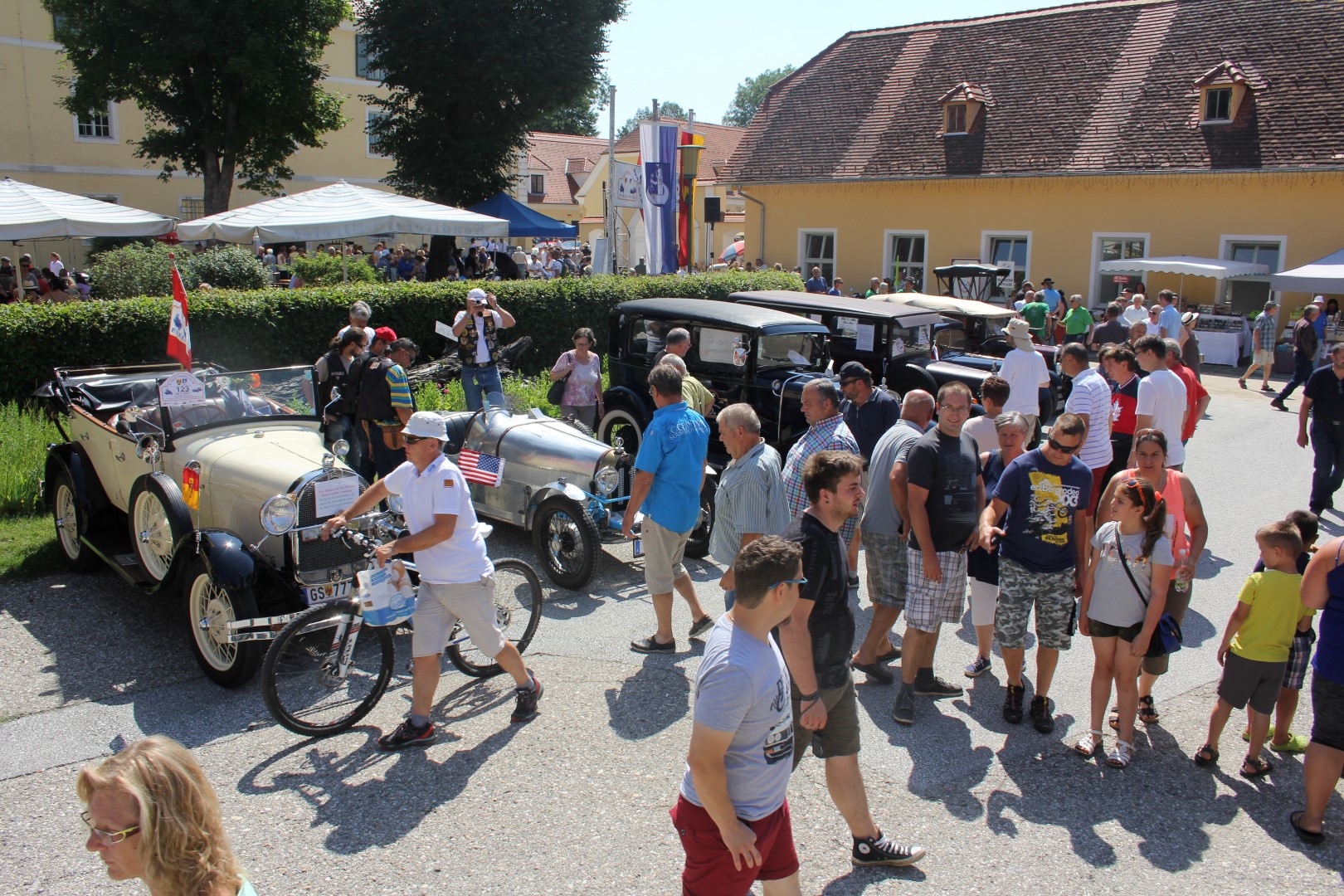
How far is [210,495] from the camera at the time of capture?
586 centimetres

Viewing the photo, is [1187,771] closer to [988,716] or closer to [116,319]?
[988,716]

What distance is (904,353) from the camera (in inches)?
442

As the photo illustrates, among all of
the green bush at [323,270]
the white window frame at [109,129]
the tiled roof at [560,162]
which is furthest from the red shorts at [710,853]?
the tiled roof at [560,162]

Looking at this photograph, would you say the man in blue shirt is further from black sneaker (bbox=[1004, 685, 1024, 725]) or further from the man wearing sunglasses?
black sneaker (bbox=[1004, 685, 1024, 725])

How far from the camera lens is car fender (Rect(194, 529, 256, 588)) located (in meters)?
5.02

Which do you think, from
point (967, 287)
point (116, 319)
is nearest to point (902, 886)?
point (116, 319)

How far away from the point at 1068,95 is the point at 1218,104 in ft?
12.5

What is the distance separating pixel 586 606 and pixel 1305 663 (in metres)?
4.14

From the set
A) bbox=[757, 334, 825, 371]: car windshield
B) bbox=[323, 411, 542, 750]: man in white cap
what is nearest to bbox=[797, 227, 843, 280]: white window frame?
bbox=[757, 334, 825, 371]: car windshield

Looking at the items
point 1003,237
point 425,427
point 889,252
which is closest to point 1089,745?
point 425,427

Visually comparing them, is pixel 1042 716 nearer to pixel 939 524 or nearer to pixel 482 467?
pixel 939 524

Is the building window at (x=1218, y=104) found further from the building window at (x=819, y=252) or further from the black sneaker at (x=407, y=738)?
the black sneaker at (x=407, y=738)

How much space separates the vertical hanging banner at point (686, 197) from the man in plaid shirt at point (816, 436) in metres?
14.0

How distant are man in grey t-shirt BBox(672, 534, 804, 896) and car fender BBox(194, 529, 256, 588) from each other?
3.19 metres
